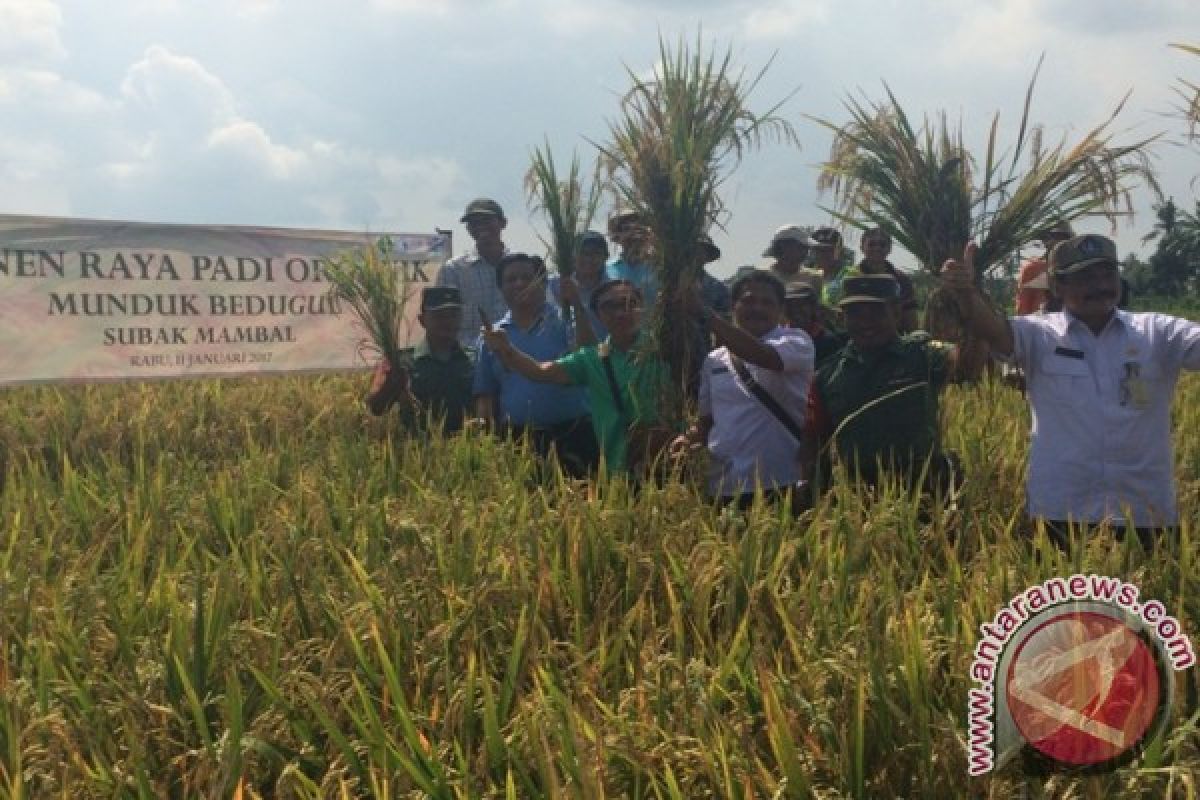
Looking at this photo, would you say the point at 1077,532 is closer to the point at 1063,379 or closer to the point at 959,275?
the point at 1063,379

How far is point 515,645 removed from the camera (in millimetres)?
2092

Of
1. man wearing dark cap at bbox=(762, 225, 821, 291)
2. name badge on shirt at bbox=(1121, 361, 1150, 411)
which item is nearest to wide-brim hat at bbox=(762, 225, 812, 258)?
man wearing dark cap at bbox=(762, 225, 821, 291)

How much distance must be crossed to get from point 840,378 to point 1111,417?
835 millimetres

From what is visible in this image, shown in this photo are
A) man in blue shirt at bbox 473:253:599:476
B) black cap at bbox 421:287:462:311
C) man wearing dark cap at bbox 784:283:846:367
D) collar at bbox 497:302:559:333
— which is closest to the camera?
man wearing dark cap at bbox 784:283:846:367

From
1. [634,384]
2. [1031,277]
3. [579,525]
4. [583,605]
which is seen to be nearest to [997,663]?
[583,605]

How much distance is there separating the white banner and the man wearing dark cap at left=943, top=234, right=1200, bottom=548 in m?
3.86

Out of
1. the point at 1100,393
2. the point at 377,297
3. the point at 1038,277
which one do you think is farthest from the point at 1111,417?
the point at 377,297

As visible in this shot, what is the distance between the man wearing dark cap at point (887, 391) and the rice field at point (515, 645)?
7.9 inches

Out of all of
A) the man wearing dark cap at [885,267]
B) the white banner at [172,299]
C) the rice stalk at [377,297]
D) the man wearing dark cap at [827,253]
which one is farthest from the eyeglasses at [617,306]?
the white banner at [172,299]

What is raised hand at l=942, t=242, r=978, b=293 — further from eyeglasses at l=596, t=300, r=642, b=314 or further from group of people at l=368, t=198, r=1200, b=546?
eyeglasses at l=596, t=300, r=642, b=314

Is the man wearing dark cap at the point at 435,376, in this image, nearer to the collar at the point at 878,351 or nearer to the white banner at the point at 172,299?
the white banner at the point at 172,299

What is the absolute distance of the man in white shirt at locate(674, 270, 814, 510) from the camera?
3324 mm

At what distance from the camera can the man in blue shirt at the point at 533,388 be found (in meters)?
4.31

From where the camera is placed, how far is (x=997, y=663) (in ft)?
4.87
